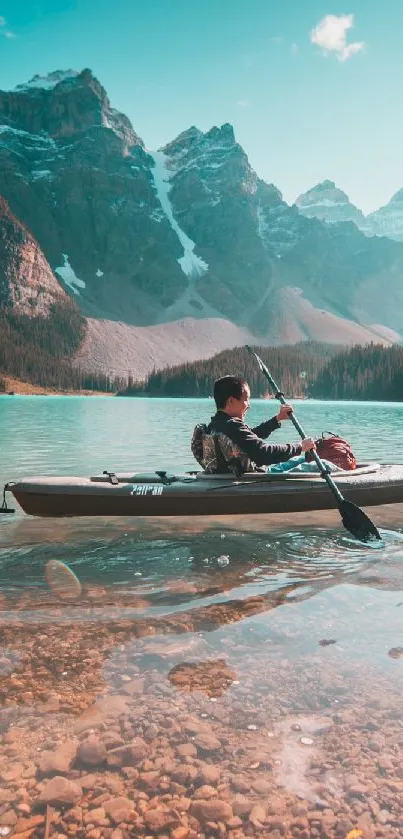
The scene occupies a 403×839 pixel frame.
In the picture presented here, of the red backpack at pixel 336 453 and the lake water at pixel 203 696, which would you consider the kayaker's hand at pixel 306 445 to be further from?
the red backpack at pixel 336 453

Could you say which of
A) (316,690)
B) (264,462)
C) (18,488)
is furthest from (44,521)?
(316,690)

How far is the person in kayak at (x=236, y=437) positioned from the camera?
30.3ft

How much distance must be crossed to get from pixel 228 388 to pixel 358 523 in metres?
3.14

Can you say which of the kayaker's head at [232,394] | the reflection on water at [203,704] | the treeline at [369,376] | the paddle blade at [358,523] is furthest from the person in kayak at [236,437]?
the treeline at [369,376]

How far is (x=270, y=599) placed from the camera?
22.1 feet

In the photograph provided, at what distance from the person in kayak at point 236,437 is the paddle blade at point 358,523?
1255mm

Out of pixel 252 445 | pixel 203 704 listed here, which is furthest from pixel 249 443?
pixel 203 704

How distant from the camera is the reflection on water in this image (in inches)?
128

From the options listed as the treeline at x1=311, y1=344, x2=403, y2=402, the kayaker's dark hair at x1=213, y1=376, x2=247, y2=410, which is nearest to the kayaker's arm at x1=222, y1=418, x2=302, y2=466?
the kayaker's dark hair at x1=213, y1=376, x2=247, y2=410

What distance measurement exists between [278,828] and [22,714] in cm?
199

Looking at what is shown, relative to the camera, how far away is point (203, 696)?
446 centimetres

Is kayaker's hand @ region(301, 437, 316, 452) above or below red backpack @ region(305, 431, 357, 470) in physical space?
above

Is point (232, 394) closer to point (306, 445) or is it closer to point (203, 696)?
point (306, 445)

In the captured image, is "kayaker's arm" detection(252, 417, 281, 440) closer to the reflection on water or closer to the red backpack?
the red backpack
